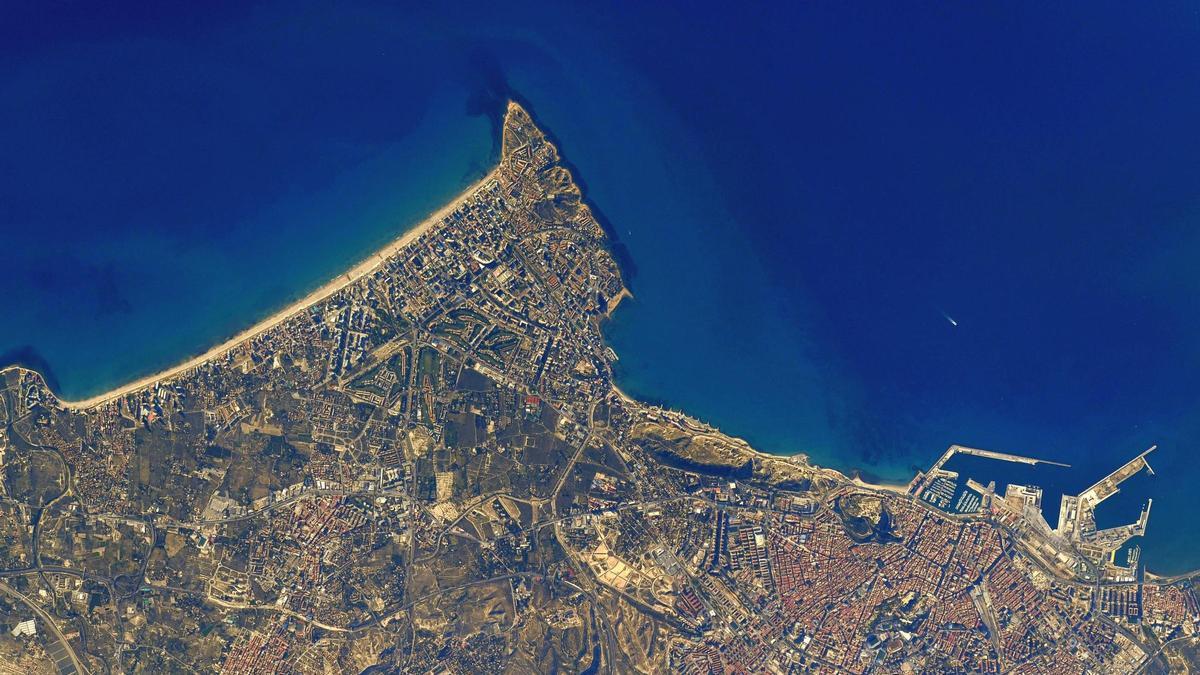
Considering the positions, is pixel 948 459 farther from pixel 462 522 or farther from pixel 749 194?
pixel 462 522

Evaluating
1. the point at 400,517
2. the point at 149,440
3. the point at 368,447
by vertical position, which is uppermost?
the point at 149,440

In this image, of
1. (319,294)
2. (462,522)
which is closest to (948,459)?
(462,522)

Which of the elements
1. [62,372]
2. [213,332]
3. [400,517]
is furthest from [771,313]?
[62,372]

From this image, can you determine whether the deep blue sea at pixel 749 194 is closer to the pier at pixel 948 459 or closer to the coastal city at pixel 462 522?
the pier at pixel 948 459

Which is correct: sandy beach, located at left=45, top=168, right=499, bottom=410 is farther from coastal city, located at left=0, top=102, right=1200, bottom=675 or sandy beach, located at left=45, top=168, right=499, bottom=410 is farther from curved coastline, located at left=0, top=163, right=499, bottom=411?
coastal city, located at left=0, top=102, right=1200, bottom=675

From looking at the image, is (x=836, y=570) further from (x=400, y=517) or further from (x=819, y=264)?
(x=400, y=517)

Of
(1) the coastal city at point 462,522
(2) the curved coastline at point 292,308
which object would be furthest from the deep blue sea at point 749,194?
Result: (1) the coastal city at point 462,522
